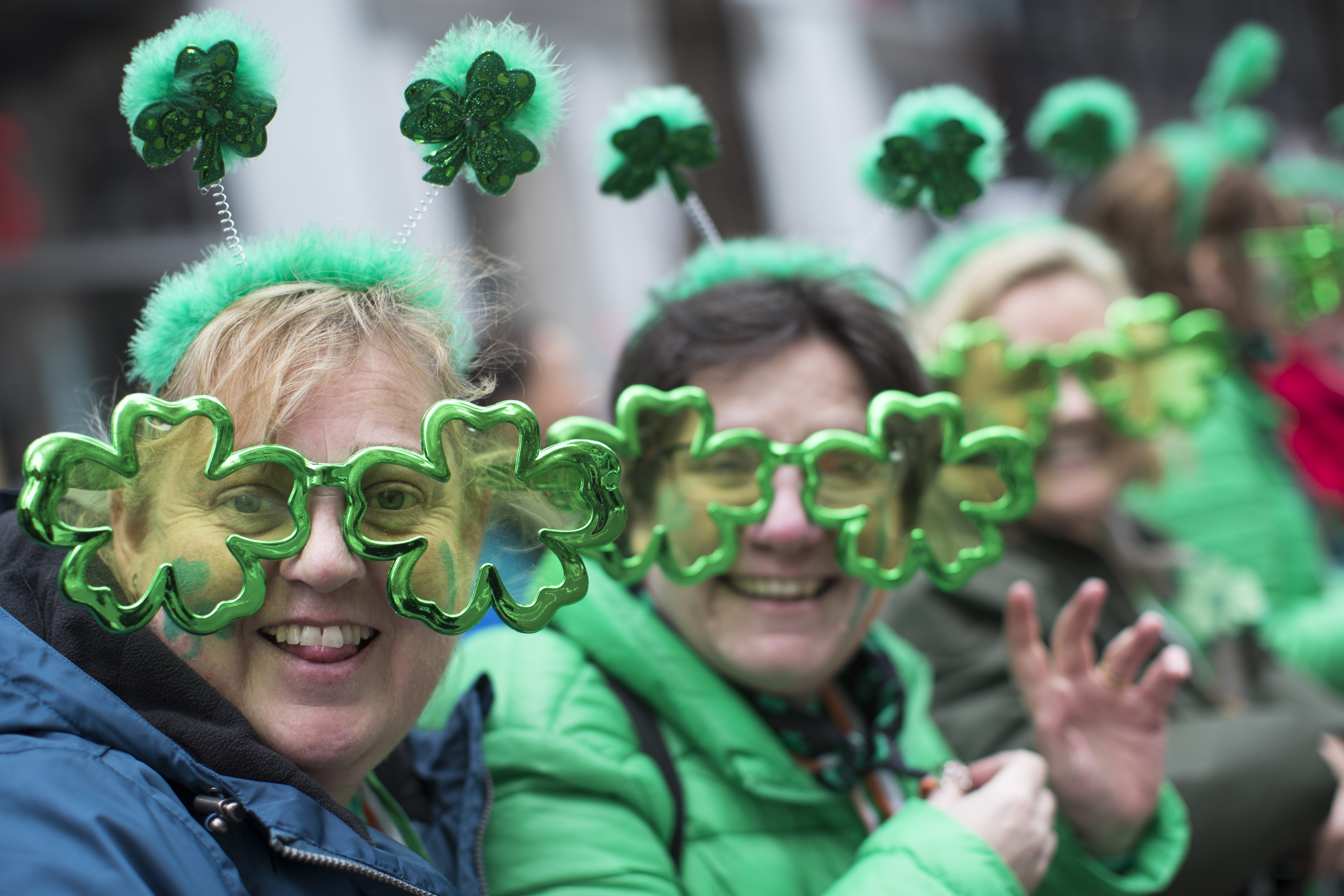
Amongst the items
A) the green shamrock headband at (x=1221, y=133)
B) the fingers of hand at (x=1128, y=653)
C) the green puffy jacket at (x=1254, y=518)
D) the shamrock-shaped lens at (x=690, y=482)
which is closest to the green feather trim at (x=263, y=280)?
the shamrock-shaped lens at (x=690, y=482)

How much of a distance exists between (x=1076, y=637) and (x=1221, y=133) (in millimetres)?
2528

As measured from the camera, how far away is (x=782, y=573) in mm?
1637

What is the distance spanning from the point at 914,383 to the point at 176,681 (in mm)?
1158

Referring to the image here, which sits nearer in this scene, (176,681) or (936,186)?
(176,681)

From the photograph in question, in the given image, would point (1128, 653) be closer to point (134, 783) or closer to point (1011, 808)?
point (1011, 808)

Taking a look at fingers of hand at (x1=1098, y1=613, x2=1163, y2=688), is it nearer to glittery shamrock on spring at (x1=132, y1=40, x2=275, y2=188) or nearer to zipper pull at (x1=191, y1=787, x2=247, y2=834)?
zipper pull at (x1=191, y1=787, x2=247, y2=834)

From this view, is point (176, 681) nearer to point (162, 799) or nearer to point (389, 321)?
point (162, 799)

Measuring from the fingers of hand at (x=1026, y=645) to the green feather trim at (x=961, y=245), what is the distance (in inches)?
41.0

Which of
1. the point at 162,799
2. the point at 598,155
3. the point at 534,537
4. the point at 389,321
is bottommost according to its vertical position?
the point at 162,799

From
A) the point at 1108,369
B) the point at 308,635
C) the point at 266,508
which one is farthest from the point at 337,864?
the point at 1108,369

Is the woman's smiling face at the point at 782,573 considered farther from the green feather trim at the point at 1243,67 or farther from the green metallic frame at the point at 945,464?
the green feather trim at the point at 1243,67

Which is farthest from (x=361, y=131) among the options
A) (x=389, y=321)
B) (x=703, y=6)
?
(x=389, y=321)

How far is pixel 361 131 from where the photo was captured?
5871 mm

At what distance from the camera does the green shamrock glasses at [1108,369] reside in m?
2.31
